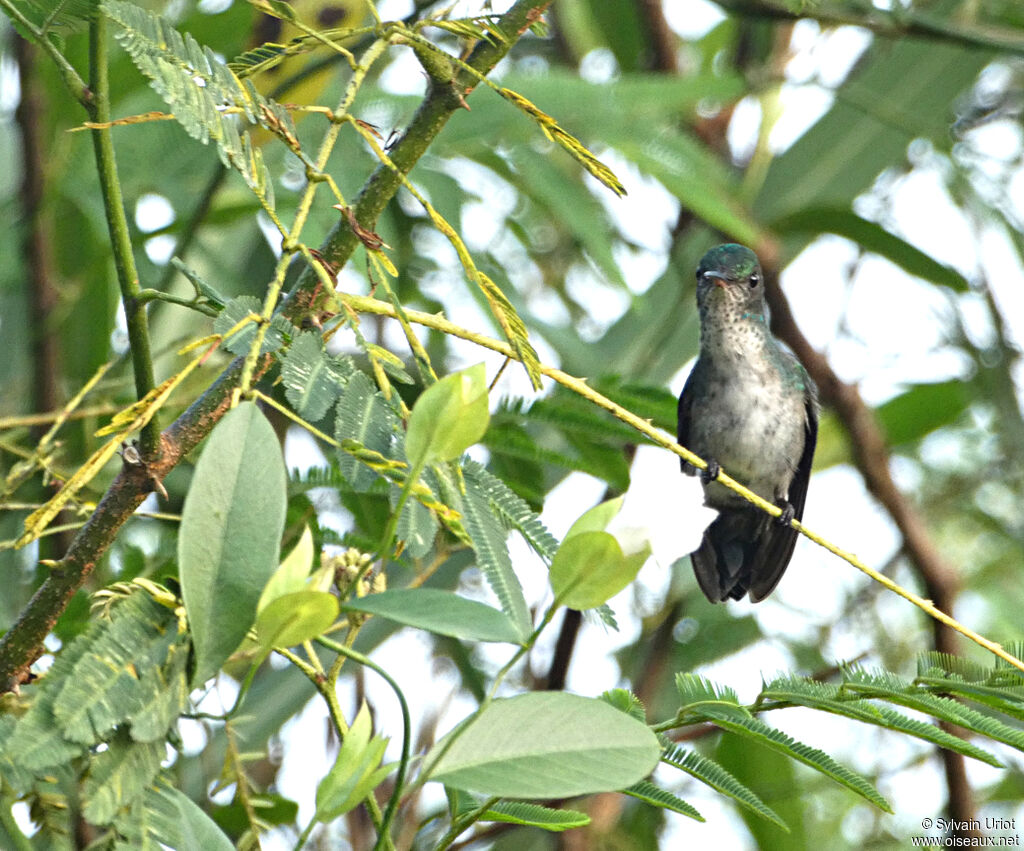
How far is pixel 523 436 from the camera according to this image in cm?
197

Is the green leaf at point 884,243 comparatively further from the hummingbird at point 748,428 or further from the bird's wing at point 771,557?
the bird's wing at point 771,557

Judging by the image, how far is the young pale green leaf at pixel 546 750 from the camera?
0.91 metres

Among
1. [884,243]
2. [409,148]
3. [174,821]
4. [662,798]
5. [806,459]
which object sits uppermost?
[884,243]

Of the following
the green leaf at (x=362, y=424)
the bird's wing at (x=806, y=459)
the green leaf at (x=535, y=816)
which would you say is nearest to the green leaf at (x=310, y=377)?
the green leaf at (x=362, y=424)

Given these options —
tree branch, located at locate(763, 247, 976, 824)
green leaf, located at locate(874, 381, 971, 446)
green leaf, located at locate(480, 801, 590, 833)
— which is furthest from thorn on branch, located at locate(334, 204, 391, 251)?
green leaf, located at locate(874, 381, 971, 446)

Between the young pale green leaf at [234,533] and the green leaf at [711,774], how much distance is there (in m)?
0.55

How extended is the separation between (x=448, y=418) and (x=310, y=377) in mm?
281

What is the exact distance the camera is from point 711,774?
4.22 feet

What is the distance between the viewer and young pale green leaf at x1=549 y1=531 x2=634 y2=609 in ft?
2.88

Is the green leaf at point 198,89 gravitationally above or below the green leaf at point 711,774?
above

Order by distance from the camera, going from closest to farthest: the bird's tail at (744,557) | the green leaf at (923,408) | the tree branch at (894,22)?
the tree branch at (894,22)
the bird's tail at (744,557)
the green leaf at (923,408)

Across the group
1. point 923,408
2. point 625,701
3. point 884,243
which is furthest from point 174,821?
point 923,408

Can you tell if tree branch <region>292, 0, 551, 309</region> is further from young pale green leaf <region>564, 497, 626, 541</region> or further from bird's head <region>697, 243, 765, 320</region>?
bird's head <region>697, 243, 765, 320</region>

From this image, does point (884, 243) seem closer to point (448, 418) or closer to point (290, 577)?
point (448, 418)
